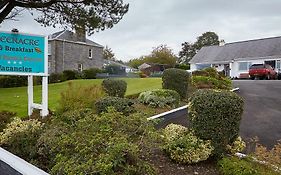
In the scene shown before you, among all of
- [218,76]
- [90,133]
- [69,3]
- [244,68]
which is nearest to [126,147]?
[90,133]

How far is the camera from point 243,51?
149 ft

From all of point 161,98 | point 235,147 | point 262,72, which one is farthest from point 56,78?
point 235,147

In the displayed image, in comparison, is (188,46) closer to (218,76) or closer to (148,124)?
(218,76)

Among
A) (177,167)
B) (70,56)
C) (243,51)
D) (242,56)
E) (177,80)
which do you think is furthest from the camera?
(243,51)

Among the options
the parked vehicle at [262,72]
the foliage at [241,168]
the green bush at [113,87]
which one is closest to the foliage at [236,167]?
the foliage at [241,168]

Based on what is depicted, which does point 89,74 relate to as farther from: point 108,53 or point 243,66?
point 108,53

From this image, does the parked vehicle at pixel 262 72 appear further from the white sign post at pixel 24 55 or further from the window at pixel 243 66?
the white sign post at pixel 24 55

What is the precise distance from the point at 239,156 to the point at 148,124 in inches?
75.9

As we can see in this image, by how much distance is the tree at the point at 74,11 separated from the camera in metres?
20.0

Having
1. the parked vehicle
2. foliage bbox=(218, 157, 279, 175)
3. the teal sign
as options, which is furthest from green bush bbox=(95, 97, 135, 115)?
the parked vehicle

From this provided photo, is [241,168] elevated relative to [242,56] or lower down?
lower down

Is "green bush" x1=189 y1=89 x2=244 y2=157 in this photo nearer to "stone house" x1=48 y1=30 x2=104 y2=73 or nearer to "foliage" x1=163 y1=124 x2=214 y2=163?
"foliage" x1=163 y1=124 x2=214 y2=163

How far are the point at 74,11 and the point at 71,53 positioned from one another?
24.9m

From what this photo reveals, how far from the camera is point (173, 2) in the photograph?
46.4 ft
